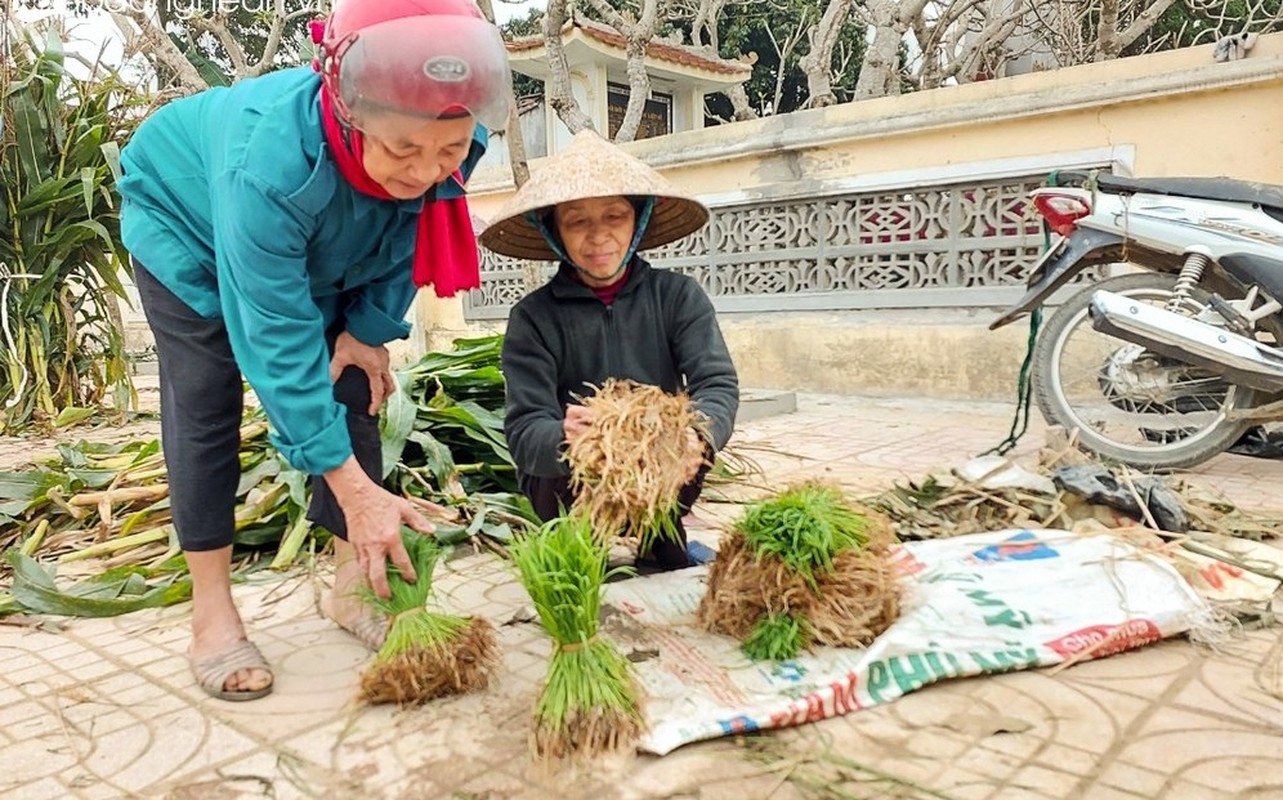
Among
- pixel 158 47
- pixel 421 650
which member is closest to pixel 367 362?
pixel 421 650

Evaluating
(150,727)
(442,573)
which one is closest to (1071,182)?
(442,573)

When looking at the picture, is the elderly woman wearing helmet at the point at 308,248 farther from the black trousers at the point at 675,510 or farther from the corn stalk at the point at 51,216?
the corn stalk at the point at 51,216

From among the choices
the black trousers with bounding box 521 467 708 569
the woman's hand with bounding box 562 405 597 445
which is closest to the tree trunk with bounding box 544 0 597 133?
the black trousers with bounding box 521 467 708 569

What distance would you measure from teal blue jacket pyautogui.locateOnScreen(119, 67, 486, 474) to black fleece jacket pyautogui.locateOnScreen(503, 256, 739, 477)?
1.18 feet

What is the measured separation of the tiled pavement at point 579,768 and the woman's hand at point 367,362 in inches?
23.2

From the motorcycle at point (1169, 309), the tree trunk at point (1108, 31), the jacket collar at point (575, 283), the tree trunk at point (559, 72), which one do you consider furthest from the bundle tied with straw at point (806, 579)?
the tree trunk at point (1108, 31)

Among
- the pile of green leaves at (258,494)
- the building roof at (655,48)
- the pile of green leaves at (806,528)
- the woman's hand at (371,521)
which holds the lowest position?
the pile of green leaves at (258,494)

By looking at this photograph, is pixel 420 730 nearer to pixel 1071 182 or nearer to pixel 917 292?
pixel 1071 182

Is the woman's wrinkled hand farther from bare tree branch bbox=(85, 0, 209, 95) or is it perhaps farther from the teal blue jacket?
bare tree branch bbox=(85, 0, 209, 95)

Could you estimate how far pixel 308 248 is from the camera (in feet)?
6.01

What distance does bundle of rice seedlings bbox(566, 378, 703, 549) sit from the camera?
175 cm

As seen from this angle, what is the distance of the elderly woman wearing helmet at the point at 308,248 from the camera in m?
1.54

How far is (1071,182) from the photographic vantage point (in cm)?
400

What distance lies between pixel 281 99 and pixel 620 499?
0.96 m
